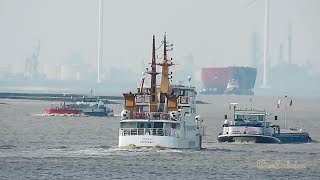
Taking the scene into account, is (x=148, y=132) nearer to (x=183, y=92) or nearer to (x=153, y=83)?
(x=153, y=83)

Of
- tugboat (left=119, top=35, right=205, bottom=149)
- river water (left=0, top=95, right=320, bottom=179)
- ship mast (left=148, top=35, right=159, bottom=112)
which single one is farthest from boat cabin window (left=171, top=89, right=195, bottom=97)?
river water (left=0, top=95, right=320, bottom=179)

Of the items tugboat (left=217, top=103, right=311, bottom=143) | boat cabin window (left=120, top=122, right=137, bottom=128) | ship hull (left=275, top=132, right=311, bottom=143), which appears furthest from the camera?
ship hull (left=275, top=132, right=311, bottom=143)

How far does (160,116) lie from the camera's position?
13238 centimetres

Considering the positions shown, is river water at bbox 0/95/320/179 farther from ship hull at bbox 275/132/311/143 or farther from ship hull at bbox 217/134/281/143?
ship hull at bbox 275/132/311/143

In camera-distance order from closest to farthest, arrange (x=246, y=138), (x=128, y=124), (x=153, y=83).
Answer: (x=128, y=124), (x=153, y=83), (x=246, y=138)

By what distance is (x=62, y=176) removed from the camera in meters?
108

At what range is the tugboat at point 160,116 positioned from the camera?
13112 centimetres

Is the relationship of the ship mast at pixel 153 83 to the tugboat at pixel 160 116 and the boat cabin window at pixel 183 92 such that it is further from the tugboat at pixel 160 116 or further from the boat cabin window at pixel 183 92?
the boat cabin window at pixel 183 92

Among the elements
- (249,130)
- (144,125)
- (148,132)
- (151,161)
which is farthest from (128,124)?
(249,130)

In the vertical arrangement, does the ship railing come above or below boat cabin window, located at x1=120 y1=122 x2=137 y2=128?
below

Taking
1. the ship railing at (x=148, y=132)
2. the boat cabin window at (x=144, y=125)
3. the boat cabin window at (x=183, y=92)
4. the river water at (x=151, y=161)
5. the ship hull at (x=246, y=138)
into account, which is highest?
the boat cabin window at (x=183, y=92)

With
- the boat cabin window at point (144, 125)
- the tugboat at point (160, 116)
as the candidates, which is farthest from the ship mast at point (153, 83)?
the boat cabin window at point (144, 125)

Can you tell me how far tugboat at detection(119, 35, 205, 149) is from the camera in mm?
131125

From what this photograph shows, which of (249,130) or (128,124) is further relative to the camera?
(249,130)
